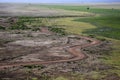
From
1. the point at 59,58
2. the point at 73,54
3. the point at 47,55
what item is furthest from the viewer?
the point at 73,54

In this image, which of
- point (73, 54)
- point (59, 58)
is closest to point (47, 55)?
point (59, 58)

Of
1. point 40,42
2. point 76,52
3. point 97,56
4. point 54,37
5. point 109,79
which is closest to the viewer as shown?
point 109,79

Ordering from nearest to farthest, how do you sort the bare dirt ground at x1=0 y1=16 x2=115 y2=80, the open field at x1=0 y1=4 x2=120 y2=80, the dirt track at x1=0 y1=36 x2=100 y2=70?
the open field at x1=0 y1=4 x2=120 y2=80 → the bare dirt ground at x1=0 y1=16 x2=115 y2=80 → the dirt track at x1=0 y1=36 x2=100 y2=70

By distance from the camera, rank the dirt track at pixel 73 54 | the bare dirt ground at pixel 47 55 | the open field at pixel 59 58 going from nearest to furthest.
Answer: the open field at pixel 59 58 → the bare dirt ground at pixel 47 55 → the dirt track at pixel 73 54

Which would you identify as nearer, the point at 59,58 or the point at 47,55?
the point at 59,58

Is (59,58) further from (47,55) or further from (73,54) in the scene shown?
(73,54)

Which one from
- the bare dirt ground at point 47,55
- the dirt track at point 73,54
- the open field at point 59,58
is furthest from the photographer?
the dirt track at point 73,54

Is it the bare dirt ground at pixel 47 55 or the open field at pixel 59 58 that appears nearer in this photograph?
the open field at pixel 59 58

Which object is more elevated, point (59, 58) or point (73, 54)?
point (59, 58)

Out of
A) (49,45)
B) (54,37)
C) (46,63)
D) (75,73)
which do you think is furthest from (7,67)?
(54,37)

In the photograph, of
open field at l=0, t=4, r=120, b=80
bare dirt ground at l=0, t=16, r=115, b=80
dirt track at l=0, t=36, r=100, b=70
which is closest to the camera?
open field at l=0, t=4, r=120, b=80

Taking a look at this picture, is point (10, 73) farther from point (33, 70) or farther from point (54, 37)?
point (54, 37)
